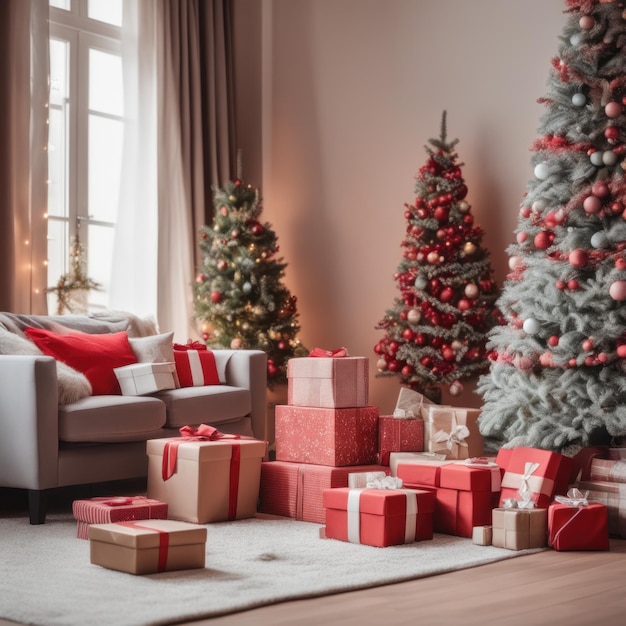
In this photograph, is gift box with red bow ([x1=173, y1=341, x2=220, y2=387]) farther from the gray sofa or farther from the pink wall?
the pink wall

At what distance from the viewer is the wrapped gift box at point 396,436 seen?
391 centimetres

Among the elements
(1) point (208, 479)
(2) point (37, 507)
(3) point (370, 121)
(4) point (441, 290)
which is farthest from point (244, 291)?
(2) point (37, 507)

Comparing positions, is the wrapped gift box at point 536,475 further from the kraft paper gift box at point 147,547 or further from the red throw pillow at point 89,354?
the red throw pillow at point 89,354

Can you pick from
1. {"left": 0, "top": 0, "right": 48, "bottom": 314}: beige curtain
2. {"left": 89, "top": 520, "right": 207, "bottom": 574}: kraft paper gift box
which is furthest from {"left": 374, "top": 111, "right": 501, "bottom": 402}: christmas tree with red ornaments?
{"left": 89, "top": 520, "right": 207, "bottom": 574}: kraft paper gift box

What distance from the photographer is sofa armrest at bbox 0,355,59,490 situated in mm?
3650

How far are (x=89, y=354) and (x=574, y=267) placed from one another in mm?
2137

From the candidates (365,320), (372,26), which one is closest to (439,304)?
(365,320)

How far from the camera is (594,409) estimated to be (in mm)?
3988

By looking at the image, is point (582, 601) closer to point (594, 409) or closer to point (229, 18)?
point (594, 409)

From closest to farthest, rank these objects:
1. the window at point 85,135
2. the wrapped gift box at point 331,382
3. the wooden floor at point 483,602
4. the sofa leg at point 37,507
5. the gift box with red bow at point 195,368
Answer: the wooden floor at point 483,602, the sofa leg at point 37,507, the wrapped gift box at point 331,382, the gift box with red bow at point 195,368, the window at point 85,135

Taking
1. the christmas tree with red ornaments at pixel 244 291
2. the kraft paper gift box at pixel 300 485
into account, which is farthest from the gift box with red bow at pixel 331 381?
the christmas tree with red ornaments at pixel 244 291

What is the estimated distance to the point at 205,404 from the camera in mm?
4340

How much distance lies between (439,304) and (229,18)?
2704 millimetres

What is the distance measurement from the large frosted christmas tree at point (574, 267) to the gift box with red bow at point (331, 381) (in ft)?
2.30
